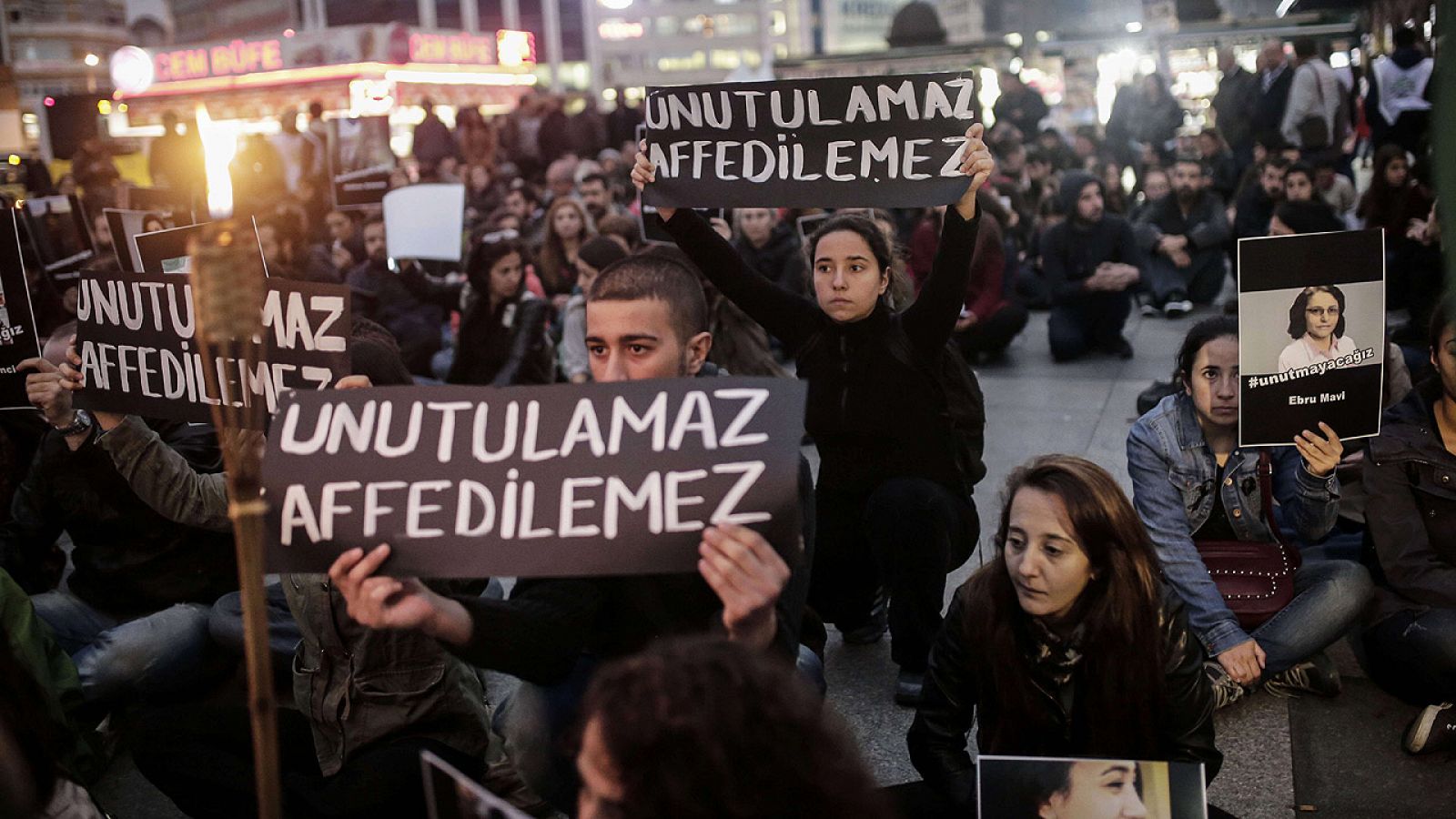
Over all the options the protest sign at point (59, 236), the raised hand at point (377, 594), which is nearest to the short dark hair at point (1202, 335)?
the raised hand at point (377, 594)

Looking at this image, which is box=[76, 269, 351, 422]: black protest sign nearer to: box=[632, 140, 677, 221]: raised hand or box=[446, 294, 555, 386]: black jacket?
box=[632, 140, 677, 221]: raised hand

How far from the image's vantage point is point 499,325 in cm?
741

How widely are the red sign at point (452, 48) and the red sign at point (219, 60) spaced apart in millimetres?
4343

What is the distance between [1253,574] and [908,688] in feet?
3.50

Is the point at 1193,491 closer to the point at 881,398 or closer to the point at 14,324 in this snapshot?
the point at 881,398

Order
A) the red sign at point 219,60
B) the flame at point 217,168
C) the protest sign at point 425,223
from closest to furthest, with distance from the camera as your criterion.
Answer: the flame at point 217,168, the protest sign at point 425,223, the red sign at point 219,60

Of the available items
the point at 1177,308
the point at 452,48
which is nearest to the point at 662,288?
the point at 1177,308

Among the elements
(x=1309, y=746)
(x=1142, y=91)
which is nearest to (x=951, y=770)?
(x=1309, y=746)

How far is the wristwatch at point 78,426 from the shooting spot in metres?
3.92

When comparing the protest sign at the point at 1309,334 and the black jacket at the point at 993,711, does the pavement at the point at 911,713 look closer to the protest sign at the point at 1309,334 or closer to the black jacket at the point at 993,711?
the black jacket at the point at 993,711

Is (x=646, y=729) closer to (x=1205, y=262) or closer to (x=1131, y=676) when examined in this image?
(x=1131, y=676)

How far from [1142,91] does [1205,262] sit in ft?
18.4

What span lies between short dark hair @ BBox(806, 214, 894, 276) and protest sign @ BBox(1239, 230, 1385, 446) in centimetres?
106

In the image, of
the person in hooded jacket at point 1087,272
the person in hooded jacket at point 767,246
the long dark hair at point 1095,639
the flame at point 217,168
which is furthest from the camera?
the person in hooded jacket at point 1087,272
